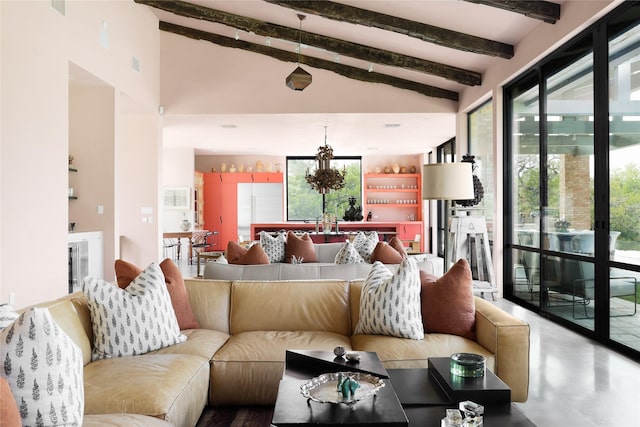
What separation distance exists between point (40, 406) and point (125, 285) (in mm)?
1440

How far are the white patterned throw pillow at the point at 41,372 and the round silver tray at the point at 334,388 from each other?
0.79m

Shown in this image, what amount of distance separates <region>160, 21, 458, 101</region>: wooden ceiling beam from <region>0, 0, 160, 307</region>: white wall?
8.03 ft

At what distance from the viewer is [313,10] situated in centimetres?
604

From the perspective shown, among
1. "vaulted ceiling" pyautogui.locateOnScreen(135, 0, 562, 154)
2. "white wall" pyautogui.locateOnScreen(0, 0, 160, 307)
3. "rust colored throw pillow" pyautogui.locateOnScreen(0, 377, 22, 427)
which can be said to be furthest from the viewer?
"vaulted ceiling" pyautogui.locateOnScreen(135, 0, 562, 154)

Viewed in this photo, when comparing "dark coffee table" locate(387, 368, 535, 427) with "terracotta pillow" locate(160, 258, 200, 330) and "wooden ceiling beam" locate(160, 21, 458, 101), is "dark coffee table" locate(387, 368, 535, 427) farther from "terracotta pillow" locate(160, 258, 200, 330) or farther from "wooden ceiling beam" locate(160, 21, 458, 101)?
"wooden ceiling beam" locate(160, 21, 458, 101)

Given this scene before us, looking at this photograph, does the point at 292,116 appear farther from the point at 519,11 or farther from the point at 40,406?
the point at 40,406

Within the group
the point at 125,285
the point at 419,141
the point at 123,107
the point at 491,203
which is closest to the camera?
the point at 125,285

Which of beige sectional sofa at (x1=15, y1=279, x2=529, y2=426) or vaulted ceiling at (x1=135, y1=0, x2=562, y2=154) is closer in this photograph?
beige sectional sofa at (x1=15, y1=279, x2=529, y2=426)

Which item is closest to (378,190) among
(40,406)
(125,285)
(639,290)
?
(639,290)

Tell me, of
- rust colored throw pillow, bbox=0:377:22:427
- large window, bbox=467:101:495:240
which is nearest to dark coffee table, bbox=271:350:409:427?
rust colored throw pillow, bbox=0:377:22:427

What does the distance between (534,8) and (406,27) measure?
1609 mm

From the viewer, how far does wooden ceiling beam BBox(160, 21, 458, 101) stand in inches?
322

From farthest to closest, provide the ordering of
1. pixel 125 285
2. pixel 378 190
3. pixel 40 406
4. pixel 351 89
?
pixel 378 190 < pixel 351 89 < pixel 125 285 < pixel 40 406

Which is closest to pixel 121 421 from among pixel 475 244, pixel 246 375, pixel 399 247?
pixel 246 375
